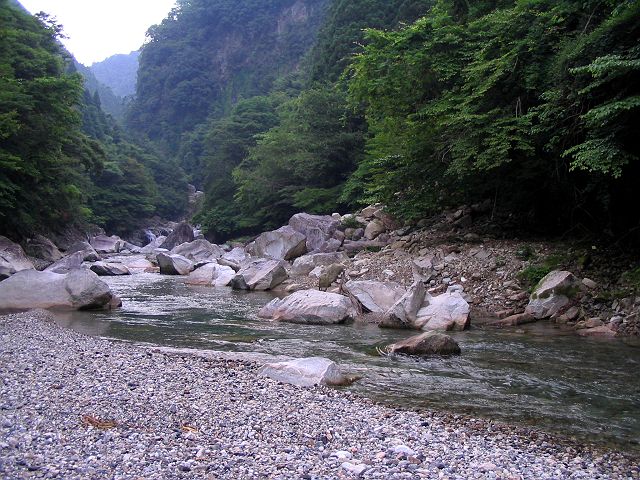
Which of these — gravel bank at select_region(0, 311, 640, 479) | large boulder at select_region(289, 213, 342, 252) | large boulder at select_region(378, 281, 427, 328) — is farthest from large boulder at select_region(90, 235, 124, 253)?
gravel bank at select_region(0, 311, 640, 479)

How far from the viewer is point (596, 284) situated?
11.5 meters

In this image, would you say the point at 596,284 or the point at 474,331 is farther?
the point at 596,284

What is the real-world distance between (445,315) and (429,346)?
2.46m

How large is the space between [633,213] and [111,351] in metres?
11.2

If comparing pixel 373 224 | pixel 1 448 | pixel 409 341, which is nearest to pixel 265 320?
pixel 409 341

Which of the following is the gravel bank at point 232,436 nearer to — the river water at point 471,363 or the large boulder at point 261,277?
the river water at point 471,363

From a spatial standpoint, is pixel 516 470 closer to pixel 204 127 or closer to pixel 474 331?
pixel 474 331

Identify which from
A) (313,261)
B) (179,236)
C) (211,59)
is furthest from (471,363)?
(211,59)

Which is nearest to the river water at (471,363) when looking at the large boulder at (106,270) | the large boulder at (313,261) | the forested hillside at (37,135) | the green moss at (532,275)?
the green moss at (532,275)

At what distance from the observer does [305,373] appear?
6902mm

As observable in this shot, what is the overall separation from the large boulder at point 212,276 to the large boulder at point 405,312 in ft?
31.8

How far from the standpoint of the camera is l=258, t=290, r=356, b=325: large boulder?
11648 millimetres

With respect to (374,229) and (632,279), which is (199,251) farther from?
(632,279)

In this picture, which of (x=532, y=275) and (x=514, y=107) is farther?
(x=514, y=107)
